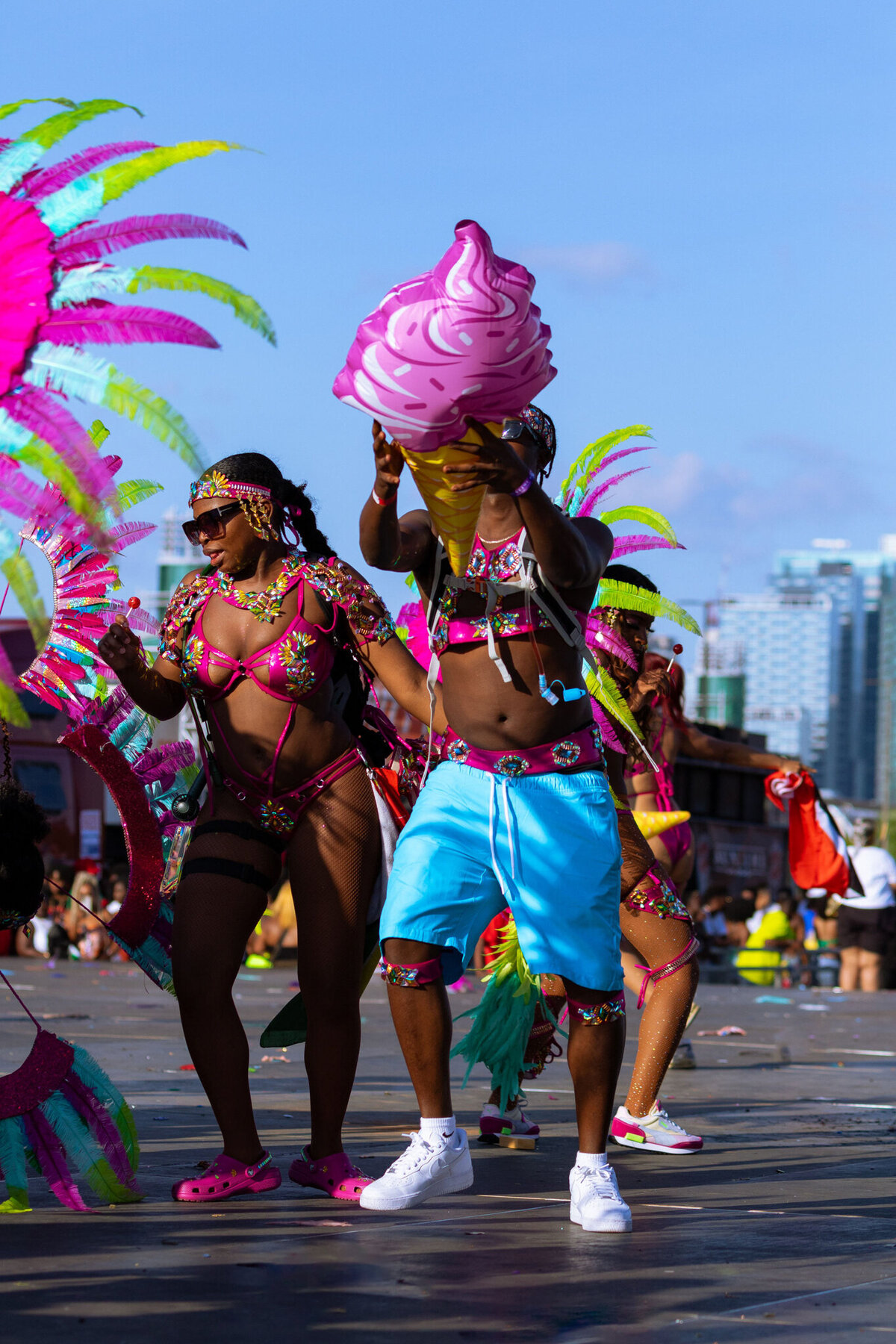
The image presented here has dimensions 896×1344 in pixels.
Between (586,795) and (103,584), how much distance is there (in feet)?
4.66

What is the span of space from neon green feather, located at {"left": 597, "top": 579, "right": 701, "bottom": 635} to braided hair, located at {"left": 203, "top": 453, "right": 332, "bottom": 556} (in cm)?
120

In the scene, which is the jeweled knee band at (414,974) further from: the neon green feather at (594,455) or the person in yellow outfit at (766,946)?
the person in yellow outfit at (766,946)

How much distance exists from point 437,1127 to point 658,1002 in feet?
4.78

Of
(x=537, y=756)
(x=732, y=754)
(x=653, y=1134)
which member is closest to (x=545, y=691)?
(x=537, y=756)

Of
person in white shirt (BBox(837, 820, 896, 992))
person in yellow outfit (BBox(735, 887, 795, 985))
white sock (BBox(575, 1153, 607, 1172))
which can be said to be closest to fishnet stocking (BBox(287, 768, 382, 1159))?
white sock (BBox(575, 1153, 607, 1172))

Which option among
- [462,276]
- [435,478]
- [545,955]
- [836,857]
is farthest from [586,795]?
[836,857]

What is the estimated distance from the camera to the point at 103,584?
4.57m

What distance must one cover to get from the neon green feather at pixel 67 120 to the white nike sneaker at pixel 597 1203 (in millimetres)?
2413

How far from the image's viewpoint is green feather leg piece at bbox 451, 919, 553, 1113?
5289 millimetres

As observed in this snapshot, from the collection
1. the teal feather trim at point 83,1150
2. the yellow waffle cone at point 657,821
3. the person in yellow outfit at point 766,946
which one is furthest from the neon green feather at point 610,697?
the person in yellow outfit at point 766,946

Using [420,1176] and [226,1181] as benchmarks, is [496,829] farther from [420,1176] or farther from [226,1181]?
[226,1181]

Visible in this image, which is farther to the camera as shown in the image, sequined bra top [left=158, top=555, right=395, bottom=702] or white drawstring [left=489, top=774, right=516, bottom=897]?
sequined bra top [left=158, top=555, right=395, bottom=702]

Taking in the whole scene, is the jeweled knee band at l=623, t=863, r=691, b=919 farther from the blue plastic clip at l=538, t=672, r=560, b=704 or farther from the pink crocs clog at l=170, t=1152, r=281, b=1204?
the pink crocs clog at l=170, t=1152, r=281, b=1204

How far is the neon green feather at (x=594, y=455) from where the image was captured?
17.9ft
